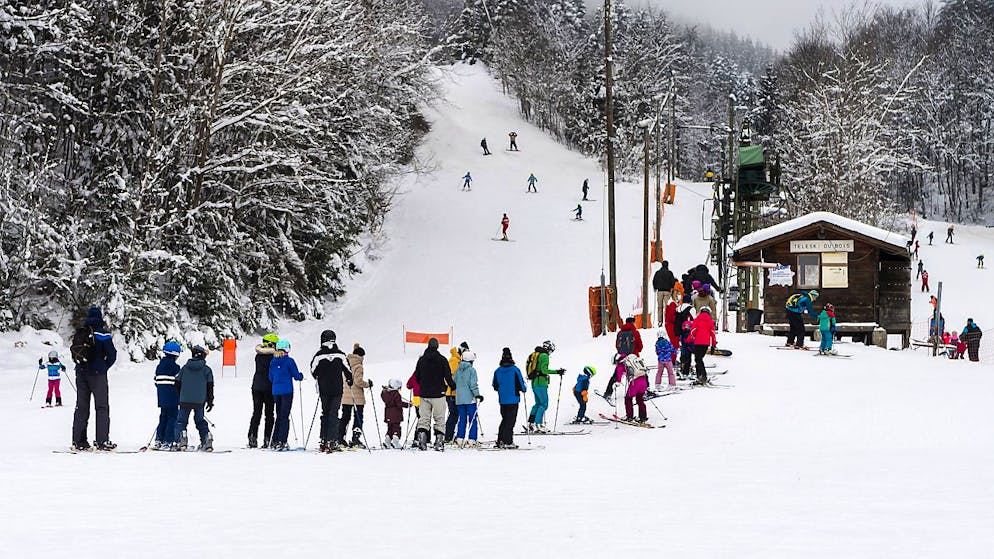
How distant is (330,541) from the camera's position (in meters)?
6.79

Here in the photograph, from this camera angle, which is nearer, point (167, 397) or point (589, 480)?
point (589, 480)

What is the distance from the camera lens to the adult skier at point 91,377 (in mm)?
12008

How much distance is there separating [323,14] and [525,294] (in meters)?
13.5

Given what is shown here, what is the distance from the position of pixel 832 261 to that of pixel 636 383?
14.8 metres

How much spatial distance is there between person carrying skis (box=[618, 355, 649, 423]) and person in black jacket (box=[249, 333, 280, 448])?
210 inches

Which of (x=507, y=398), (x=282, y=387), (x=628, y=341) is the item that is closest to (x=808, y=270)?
(x=628, y=341)

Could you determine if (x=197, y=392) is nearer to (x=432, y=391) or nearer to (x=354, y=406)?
(x=354, y=406)

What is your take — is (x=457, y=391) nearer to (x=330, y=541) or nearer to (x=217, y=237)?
(x=330, y=541)

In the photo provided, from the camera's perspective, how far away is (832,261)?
90.8ft

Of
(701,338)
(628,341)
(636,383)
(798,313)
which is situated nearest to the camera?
(636,383)

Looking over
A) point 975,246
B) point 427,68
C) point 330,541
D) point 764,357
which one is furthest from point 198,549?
point 975,246

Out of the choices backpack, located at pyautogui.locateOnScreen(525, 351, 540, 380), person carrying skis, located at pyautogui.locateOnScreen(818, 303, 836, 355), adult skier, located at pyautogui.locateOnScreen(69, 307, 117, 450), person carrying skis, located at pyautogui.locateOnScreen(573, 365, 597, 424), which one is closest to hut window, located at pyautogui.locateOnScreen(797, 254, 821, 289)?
person carrying skis, located at pyautogui.locateOnScreen(818, 303, 836, 355)

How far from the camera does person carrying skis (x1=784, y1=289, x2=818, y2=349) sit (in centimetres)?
2183

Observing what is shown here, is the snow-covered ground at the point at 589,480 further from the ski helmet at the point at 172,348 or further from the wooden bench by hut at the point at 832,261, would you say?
the wooden bench by hut at the point at 832,261
